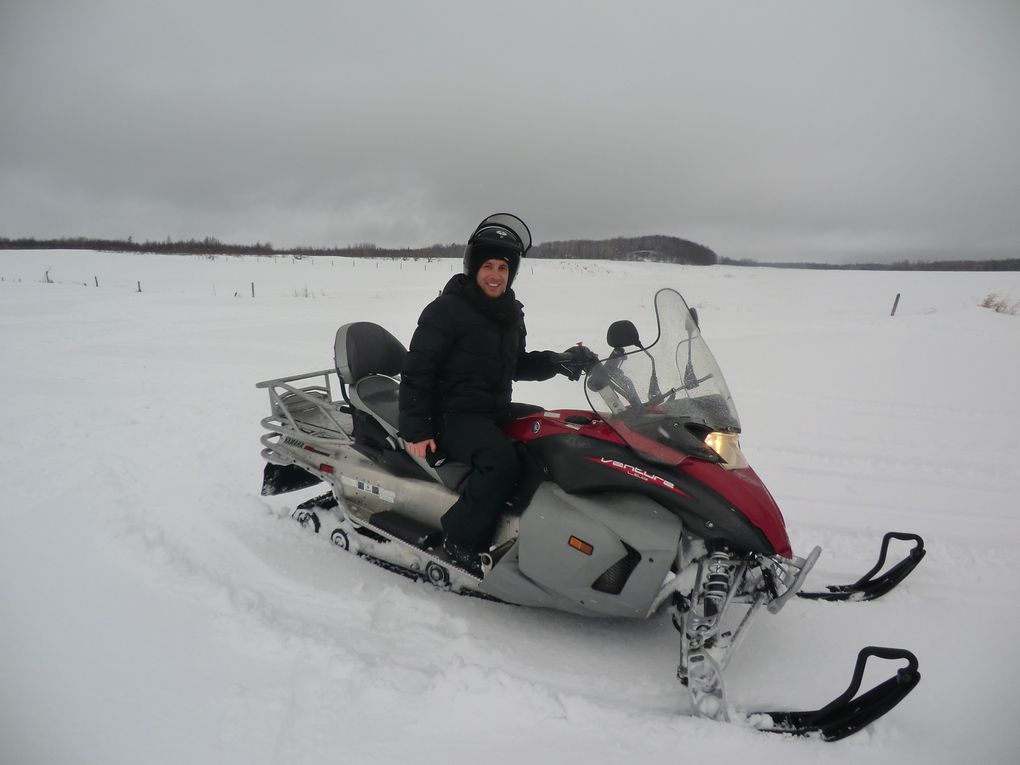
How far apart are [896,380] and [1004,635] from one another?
201 inches

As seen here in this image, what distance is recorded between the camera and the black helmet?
8.79ft

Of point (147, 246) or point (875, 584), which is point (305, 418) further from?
point (147, 246)

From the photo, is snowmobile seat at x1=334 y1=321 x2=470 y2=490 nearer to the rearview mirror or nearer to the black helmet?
the black helmet

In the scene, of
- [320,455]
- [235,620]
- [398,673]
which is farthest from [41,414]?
[398,673]

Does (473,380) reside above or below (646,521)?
above

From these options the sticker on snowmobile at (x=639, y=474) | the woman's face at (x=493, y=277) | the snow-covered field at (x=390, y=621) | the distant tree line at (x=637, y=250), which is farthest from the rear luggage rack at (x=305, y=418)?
the distant tree line at (x=637, y=250)

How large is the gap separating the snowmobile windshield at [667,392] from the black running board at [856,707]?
88 centimetres

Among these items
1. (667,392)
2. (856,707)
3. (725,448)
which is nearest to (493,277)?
(667,392)

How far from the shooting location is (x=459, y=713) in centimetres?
202

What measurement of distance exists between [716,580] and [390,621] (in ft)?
4.99

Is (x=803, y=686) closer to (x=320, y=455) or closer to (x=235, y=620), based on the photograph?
(x=235, y=620)

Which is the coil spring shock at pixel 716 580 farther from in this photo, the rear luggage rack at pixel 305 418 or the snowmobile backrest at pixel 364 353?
the rear luggage rack at pixel 305 418

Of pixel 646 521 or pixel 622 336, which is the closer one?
pixel 646 521

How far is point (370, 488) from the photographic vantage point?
122 inches
